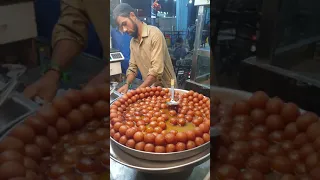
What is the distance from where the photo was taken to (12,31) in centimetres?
43

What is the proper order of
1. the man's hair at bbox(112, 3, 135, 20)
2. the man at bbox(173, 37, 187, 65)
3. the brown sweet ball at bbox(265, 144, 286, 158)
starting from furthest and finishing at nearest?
1. the man at bbox(173, 37, 187, 65)
2. the man's hair at bbox(112, 3, 135, 20)
3. the brown sweet ball at bbox(265, 144, 286, 158)

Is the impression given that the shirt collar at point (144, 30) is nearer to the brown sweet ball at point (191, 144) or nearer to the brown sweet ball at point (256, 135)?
the brown sweet ball at point (191, 144)

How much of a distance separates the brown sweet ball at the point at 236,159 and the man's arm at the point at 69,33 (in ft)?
1.05

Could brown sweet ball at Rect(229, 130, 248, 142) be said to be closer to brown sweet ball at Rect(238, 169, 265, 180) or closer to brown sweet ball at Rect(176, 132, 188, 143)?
brown sweet ball at Rect(238, 169, 265, 180)

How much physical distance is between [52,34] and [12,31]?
54 mm

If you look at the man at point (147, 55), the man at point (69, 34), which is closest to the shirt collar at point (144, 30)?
the man at point (147, 55)

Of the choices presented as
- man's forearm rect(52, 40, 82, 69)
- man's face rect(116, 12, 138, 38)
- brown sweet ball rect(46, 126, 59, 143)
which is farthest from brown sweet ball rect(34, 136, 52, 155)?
man's face rect(116, 12, 138, 38)

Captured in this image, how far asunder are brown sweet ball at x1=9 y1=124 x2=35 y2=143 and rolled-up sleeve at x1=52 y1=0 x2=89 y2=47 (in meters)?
0.13

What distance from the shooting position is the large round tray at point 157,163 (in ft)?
2.45

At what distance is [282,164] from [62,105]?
373 millimetres

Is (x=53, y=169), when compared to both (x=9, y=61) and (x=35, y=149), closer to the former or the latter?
(x=35, y=149)

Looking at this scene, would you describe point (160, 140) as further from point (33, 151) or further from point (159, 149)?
point (33, 151)

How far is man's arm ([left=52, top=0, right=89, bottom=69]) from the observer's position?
467 millimetres

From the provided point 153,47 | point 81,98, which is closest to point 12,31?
point 81,98
